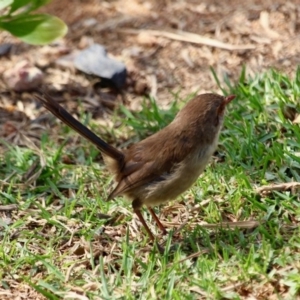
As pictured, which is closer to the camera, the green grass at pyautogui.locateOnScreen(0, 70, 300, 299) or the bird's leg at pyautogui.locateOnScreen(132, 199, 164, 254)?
the green grass at pyautogui.locateOnScreen(0, 70, 300, 299)

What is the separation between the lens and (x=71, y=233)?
617cm

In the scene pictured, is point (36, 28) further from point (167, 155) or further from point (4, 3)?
point (167, 155)

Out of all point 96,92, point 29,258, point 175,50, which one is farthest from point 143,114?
point 29,258

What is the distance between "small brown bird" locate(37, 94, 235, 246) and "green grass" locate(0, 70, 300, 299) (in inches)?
14.0

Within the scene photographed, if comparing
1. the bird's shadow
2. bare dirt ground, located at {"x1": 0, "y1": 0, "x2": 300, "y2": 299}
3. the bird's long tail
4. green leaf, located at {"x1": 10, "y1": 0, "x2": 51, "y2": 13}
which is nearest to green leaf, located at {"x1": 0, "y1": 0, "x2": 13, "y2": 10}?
green leaf, located at {"x1": 10, "y1": 0, "x2": 51, "y2": 13}

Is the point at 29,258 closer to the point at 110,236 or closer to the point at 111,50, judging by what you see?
the point at 110,236

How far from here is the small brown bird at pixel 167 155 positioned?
586 centimetres

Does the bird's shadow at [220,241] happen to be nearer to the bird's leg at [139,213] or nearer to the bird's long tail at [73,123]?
the bird's leg at [139,213]

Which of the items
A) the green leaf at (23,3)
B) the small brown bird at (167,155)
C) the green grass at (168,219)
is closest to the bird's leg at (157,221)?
the small brown bird at (167,155)

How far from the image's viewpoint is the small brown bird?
5859mm

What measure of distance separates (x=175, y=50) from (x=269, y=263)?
4.06m

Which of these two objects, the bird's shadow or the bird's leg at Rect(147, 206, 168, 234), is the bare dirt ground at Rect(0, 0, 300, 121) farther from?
the bird's shadow

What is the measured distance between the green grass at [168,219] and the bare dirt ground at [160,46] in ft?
1.83

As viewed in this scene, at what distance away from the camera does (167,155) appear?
232 inches
